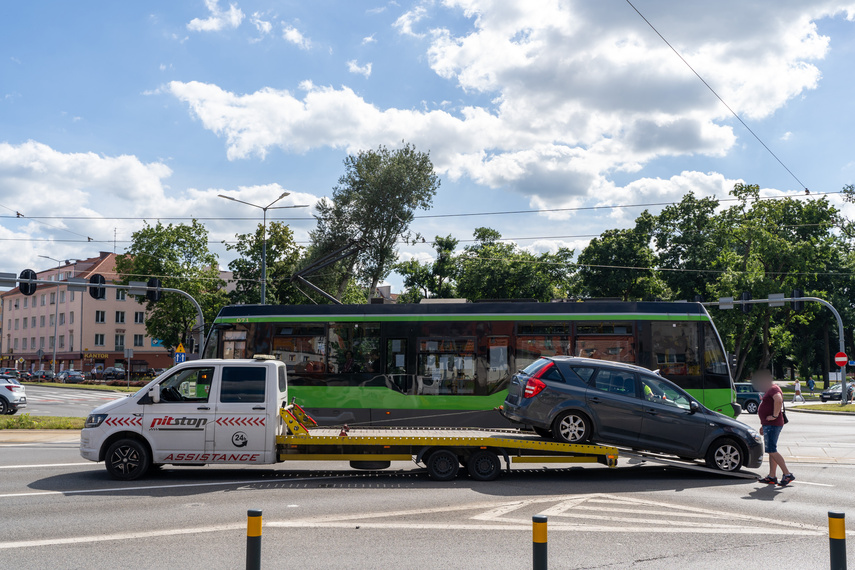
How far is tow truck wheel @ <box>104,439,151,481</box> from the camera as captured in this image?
1113 centimetres

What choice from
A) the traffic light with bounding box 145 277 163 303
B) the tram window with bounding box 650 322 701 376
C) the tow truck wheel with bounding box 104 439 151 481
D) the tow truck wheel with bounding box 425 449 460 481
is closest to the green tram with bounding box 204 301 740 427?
the tram window with bounding box 650 322 701 376

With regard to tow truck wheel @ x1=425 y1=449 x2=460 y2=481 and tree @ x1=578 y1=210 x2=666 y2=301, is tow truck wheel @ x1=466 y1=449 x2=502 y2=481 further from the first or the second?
tree @ x1=578 y1=210 x2=666 y2=301

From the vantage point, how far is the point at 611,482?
11750mm

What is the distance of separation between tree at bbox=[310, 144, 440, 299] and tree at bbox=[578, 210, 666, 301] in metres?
18.5

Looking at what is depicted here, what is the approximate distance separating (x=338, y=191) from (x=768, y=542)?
38.5m

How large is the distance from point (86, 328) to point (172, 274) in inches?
1203

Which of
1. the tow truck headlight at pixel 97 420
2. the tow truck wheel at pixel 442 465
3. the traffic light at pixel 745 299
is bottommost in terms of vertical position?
the tow truck wheel at pixel 442 465

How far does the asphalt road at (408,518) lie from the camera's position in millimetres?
6910

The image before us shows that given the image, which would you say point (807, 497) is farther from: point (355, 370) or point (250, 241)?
point (250, 241)

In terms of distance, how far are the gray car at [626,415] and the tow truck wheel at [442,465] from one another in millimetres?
1394

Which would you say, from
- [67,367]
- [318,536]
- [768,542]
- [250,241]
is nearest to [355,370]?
[318,536]

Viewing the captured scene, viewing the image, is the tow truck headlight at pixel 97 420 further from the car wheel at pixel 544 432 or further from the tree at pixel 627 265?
the tree at pixel 627 265

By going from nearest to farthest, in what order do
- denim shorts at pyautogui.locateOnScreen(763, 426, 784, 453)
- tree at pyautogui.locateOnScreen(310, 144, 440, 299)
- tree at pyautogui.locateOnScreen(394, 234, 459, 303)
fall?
denim shorts at pyautogui.locateOnScreen(763, 426, 784, 453) → tree at pyautogui.locateOnScreen(310, 144, 440, 299) → tree at pyautogui.locateOnScreen(394, 234, 459, 303)

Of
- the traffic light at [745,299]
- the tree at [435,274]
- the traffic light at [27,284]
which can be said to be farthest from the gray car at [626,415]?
the tree at [435,274]
